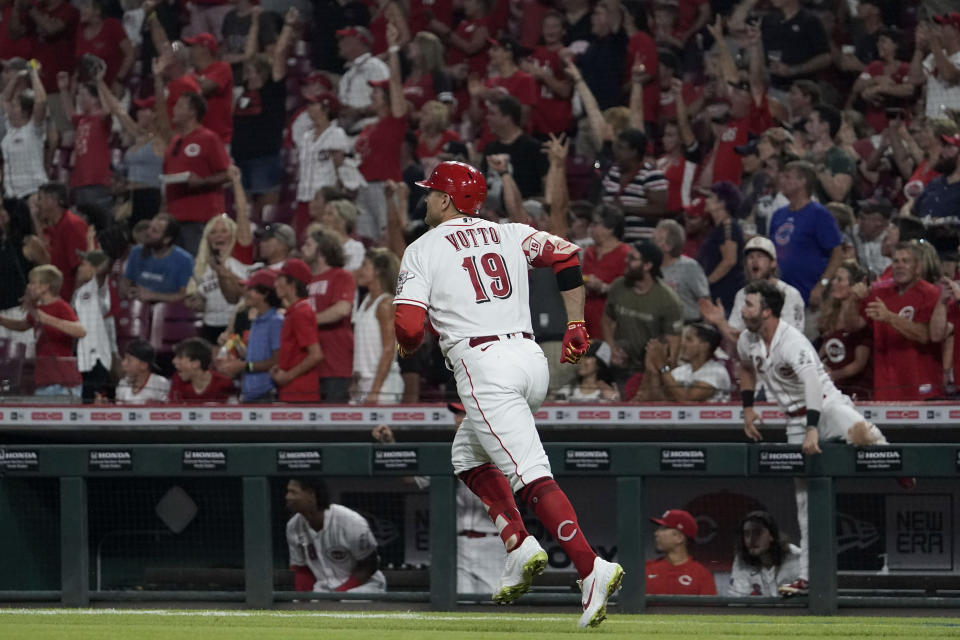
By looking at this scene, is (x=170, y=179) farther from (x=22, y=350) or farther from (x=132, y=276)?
(x=22, y=350)

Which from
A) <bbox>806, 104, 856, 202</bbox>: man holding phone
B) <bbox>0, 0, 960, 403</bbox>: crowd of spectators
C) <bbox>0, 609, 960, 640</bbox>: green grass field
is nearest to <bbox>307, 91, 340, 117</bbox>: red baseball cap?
<bbox>0, 0, 960, 403</bbox>: crowd of spectators

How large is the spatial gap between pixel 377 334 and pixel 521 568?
3.99m

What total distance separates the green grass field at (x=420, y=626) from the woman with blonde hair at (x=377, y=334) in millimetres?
2462

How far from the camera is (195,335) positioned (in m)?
10.5

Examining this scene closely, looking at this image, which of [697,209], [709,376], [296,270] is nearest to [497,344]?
[709,376]

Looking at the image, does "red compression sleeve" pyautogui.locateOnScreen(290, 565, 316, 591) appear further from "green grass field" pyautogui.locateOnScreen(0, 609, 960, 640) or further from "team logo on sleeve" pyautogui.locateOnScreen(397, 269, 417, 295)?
"team logo on sleeve" pyautogui.locateOnScreen(397, 269, 417, 295)

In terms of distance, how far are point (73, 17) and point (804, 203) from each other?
795cm

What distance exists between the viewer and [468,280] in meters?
5.74

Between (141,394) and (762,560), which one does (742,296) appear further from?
(141,394)

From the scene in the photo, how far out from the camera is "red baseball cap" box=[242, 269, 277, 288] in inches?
363

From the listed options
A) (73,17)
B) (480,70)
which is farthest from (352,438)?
(73,17)

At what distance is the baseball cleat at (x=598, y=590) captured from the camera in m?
5.37

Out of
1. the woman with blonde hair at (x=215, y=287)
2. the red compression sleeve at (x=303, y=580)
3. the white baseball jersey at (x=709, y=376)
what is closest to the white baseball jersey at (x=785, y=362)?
the white baseball jersey at (x=709, y=376)

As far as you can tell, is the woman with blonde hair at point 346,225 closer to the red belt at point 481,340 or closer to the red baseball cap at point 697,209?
the red baseball cap at point 697,209
